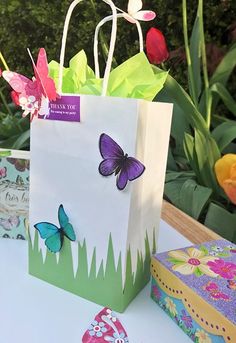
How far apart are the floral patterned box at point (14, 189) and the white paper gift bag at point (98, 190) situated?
102 millimetres

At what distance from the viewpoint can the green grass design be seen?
437mm

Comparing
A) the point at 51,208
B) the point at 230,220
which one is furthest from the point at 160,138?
the point at 230,220

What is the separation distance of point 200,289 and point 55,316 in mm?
162

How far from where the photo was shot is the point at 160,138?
0.46 m

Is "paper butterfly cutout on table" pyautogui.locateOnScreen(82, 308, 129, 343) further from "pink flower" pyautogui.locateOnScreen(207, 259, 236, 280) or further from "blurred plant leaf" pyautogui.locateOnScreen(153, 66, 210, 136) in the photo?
"blurred plant leaf" pyautogui.locateOnScreen(153, 66, 210, 136)

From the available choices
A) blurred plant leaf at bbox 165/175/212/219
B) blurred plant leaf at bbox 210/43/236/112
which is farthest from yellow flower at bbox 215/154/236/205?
blurred plant leaf at bbox 210/43/236/112

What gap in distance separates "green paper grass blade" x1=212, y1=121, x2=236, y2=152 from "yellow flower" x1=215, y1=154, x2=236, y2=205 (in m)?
0.25

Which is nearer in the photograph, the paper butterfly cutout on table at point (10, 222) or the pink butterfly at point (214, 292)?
the pink butterfly at point (214, 292)

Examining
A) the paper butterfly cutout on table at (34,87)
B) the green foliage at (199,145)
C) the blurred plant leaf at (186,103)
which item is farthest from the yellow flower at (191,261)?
the blurred plant leaf at (186,103)

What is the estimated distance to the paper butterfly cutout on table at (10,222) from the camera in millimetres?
590

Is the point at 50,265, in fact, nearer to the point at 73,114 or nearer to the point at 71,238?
the point at 71,238

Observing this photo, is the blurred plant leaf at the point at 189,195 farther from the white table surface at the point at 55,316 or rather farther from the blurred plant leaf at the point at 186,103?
the white table surface at the point at 55,316

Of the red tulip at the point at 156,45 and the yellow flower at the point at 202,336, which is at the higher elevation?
the red tulip at the point at 156,45

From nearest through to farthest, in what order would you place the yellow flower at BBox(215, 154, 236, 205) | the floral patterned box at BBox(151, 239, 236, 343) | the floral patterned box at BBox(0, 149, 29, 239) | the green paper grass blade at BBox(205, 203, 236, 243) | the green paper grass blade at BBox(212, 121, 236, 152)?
the floral patterned box at BBox(151, 239, 236, 343)
the floral patterned box at BBox(0, 149, 29, 239)
the yellow flower at BBox(215, 154, 236, 205)
the green paper grass blade at BBox(205, 203, 236, 243)
the green paper grass blade at BBox(212, 121, 236, 152)
